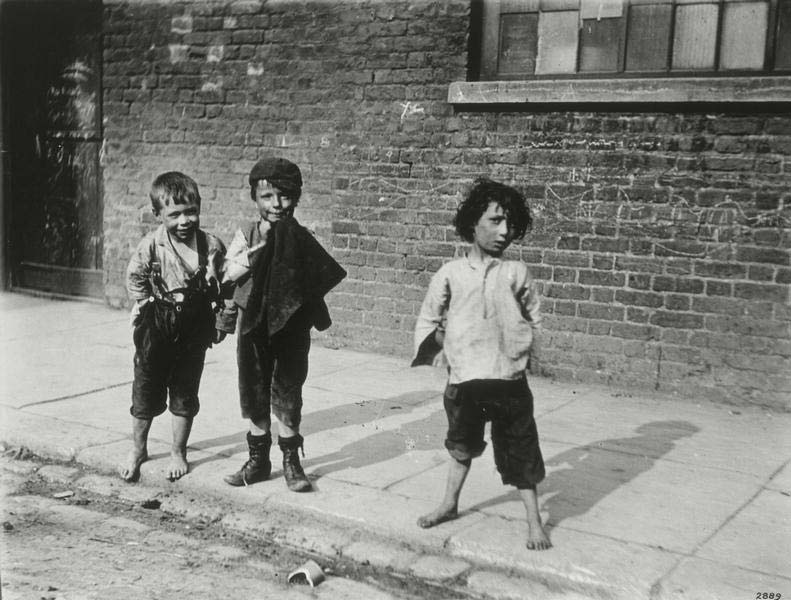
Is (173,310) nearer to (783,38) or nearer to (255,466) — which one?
(255,466)

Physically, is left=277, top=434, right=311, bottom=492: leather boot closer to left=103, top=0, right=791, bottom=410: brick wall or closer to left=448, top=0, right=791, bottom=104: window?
left=103, top=0, right=791, bottom=410: brick wall

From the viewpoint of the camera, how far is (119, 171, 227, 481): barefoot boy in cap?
4141mm

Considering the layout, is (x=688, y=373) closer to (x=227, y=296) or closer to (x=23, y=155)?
(x=227, y=296)

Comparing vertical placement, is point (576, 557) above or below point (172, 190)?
below

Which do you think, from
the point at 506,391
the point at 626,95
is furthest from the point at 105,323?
the point at 506,391

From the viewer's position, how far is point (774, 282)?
217 inches

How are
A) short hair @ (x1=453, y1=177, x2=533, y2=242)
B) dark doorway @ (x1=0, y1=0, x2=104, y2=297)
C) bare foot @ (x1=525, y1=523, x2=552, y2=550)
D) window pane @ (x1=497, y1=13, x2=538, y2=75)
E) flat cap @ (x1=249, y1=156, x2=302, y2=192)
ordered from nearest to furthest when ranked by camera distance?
bare foot @ (x1=525, y1=523, x2=552, y2=550), short hair @ (x1=453, y1=177, x2=533, y2=242), flat cap @ (x1=249, y1=156, x2=302, y2=192), window pane @ (x1=497, y1=13, x2=538, y2=75), dark doorway @ (x1=0, y1=0, x2=104, y2=297)

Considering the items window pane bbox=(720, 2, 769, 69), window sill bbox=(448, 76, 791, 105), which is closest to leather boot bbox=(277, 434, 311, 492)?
window sill bbox=(448, 76, 791, 105)

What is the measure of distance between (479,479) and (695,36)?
341 centimetres

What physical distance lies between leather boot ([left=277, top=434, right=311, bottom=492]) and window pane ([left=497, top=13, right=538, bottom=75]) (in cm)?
354

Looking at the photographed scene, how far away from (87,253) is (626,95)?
5843mm

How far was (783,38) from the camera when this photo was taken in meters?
5.58

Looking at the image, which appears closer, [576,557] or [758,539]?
[576,557]

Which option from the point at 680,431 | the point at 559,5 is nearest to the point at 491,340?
the point at 680,431
